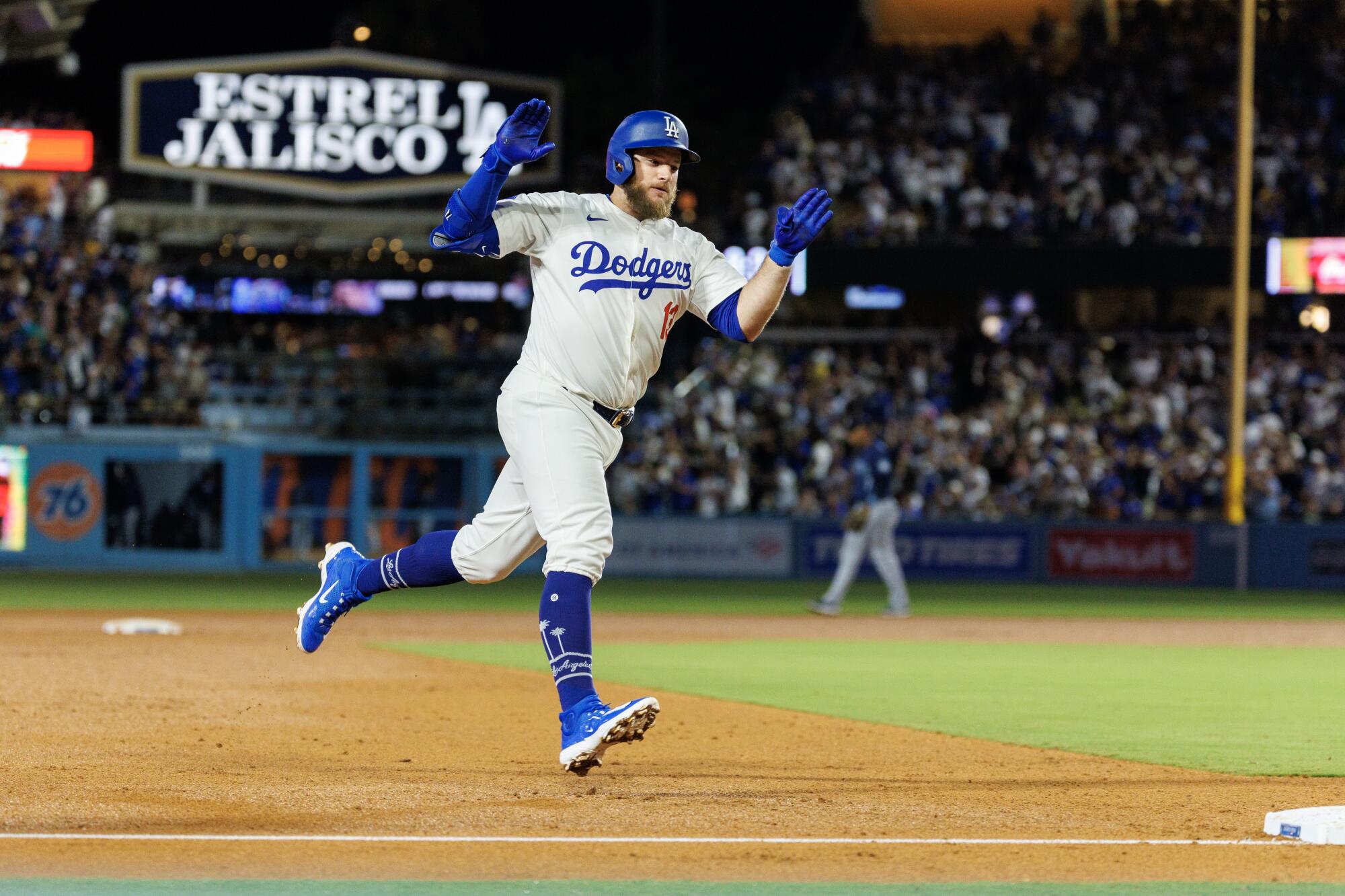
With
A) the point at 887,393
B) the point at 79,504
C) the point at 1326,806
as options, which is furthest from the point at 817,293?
the point at 1326,806

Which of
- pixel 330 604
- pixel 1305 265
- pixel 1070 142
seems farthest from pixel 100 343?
pixel 330 604

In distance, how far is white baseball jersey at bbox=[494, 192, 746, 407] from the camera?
6266 mm

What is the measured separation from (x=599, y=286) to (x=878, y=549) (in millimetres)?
11833

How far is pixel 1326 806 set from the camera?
6047 millimetres

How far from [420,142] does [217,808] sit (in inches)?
950

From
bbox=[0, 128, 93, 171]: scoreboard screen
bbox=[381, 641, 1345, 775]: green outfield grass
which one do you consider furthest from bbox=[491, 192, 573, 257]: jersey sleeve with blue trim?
bbox=[0, 128, 93, 171]: scoreboard screen

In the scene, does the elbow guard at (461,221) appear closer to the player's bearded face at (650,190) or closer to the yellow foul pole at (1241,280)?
the player's bearded face at (650,190)

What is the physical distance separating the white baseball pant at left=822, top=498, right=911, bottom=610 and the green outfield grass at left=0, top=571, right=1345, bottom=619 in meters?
1.53

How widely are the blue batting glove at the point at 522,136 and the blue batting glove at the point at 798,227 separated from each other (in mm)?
883

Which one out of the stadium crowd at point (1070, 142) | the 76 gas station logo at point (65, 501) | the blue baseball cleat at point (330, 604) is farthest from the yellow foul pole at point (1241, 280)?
the blue baseball cleat at point (330, 604)

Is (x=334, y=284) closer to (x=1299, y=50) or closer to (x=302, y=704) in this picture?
(x=1299, y=50)

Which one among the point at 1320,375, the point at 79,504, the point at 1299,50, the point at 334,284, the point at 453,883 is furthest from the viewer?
the point at 334,284

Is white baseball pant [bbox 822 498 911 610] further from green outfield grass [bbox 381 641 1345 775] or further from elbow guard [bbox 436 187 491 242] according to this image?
elbow guard [bbox 436 187 491 242]

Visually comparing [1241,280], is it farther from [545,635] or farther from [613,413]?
[545,635]
